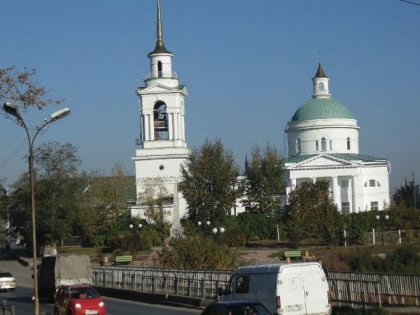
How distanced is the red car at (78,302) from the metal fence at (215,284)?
20.0 ft

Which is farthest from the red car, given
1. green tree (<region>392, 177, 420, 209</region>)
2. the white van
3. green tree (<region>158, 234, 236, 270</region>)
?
green tree (<region>392, 177, 420, 209</region>)

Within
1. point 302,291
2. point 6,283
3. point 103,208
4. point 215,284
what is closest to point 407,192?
point 103,208

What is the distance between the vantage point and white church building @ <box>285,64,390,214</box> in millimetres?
107500

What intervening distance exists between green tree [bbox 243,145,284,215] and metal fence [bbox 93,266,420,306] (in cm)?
4327

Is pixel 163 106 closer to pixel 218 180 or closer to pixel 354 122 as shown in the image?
pixel 218 180

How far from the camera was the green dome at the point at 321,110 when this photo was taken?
115869mm

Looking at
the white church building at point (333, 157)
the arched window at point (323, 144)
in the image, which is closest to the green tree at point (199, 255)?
the white church building at point (333, 157)

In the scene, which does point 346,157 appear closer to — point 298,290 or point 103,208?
point 103,208

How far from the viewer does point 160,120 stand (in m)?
100

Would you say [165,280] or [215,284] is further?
[165,280]

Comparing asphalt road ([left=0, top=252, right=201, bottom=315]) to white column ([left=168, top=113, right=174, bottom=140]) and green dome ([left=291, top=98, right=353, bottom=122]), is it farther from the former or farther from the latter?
green dome ([left=291, top=98, right=353, bottom=122])

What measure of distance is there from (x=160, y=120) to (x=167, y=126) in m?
1.55

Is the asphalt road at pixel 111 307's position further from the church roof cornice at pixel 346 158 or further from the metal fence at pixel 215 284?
the church roof cornice at pixel 346 158

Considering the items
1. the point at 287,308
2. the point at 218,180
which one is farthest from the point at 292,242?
the point at 287,308
